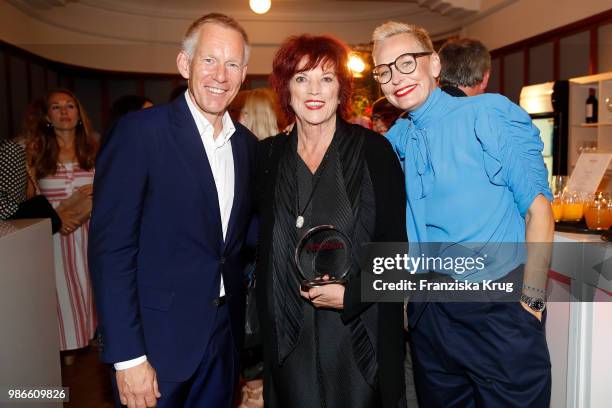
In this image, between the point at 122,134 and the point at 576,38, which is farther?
the point at 576,38

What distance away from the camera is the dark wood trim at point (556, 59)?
23.5 feet

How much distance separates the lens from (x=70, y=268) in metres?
4.11

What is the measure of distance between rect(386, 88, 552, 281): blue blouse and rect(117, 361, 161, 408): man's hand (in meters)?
1.00

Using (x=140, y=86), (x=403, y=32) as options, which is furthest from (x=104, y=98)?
(x=403, y=32)

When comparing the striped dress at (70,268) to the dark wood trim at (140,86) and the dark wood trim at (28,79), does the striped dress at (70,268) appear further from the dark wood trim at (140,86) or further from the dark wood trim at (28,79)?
the dark wood trim at (140,86)

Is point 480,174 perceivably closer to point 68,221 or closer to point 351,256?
point 351,256

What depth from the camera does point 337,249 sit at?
187 cm

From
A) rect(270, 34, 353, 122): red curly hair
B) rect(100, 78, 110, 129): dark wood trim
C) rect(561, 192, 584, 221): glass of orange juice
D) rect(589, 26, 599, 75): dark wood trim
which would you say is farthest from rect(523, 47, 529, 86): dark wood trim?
rect(100, 78, 110, 129): dark wood trim

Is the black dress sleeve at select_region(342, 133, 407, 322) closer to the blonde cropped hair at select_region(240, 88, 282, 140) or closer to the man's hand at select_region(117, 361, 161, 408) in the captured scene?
the man's hand at select_region(117, 361, 161, 408)

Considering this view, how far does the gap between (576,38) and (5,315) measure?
274 inches

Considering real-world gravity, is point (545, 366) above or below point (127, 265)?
below

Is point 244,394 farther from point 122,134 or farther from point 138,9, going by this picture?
point 138,9

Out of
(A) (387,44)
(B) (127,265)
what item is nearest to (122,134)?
(B) (127,265)

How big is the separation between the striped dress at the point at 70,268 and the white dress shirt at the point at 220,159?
2.62 meters
